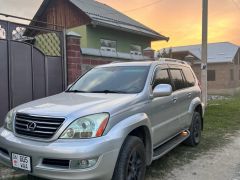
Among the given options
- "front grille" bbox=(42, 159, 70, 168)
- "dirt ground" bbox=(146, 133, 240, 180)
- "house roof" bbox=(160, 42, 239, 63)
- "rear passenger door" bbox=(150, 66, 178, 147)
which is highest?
"house roof" bbox=(160, 42, 239, 63)

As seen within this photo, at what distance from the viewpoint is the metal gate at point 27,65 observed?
7109mm

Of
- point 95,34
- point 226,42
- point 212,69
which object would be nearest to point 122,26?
point 95,34

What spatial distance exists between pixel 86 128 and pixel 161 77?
2142 millimetres

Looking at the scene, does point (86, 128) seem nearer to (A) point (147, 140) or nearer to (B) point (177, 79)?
(A) point (147, 140)

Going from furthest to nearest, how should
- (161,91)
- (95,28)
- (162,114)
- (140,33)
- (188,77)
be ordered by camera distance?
(140,33) → (95,28) → (188,77) → (162,114) → (161,91)

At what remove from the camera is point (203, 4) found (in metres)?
13.3

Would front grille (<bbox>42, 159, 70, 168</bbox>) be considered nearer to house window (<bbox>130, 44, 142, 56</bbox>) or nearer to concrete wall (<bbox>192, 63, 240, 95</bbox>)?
house window (<bbox>130, 44, 142, 56</bbox>)

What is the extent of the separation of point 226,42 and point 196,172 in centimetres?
3868

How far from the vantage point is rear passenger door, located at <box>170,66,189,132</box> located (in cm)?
584

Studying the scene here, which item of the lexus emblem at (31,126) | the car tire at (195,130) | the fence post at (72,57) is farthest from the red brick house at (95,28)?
the lexus emblem at (31,126)

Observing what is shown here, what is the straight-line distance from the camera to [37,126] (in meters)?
3.82

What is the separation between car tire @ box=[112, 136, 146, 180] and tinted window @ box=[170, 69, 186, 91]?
1.99 metres

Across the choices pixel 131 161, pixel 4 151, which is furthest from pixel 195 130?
pixel 4 151

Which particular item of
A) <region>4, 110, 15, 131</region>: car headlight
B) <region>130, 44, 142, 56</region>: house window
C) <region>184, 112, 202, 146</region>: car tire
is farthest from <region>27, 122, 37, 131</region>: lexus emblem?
<region>130, 44, 142, 56</region>: house window
